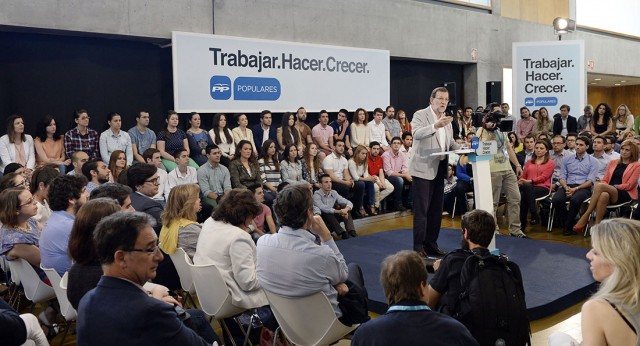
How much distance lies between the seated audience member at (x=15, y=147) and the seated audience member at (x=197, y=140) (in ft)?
6.44

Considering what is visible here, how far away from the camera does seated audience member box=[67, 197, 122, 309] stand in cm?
258

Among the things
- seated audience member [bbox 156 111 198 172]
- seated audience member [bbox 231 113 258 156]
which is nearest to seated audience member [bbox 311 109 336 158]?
seated audience member [bbox 231 113 258 156]

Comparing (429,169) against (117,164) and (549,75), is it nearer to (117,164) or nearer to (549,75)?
(117,164)

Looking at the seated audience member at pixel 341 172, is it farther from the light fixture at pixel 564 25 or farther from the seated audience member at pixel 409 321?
the light fixture at pixel 564 25

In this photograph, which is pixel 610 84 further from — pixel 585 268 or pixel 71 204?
pixel 71 204

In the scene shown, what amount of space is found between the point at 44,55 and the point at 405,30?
21.5ft

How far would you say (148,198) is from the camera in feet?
14.6

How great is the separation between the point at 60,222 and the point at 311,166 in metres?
4.73

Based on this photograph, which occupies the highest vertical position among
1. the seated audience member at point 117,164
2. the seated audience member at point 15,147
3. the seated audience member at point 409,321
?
the seated audience member at point 15,147

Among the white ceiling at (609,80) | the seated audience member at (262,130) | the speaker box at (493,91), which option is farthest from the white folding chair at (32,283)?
the white ceiling at (609,80)

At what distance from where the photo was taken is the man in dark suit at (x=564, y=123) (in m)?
11.4

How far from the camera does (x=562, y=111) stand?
11516 mm

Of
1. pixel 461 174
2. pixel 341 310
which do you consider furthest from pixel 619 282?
pixel 461 174

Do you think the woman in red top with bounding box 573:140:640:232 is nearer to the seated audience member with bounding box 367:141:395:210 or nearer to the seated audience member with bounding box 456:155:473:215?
the seated audience member with bounding box 456:155:473:215
